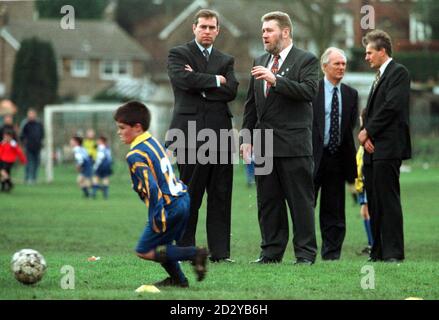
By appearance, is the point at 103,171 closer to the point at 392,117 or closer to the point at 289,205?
the point at 392,117

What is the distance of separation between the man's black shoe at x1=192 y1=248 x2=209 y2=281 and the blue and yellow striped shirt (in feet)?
1.15

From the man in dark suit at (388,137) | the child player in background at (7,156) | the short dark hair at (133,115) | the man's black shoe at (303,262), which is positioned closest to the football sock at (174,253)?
the short dark hair at (133,115)

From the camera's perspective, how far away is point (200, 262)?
914cm

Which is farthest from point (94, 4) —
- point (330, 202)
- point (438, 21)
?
point (330, 202)

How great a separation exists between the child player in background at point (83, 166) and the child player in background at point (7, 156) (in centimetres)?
212

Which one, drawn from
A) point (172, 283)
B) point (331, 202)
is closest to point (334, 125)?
point (331, 202)

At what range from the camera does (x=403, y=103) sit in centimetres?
1241

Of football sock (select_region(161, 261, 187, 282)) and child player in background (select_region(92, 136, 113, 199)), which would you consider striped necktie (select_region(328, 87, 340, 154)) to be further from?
child player in background (select_region(92, 136, 113, 199))

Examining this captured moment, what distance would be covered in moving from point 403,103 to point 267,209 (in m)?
2.00

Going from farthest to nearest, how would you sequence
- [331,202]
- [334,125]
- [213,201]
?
[331,202] < [334,125] < [213,201]

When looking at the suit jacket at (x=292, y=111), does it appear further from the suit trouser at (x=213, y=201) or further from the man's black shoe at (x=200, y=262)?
the man's black shoe at (x=200, y=262)

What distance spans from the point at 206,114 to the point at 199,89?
29 centimetres

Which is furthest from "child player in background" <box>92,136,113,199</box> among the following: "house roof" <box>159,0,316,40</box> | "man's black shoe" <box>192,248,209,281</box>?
"house roof" <box>159,0,316,40</box>
